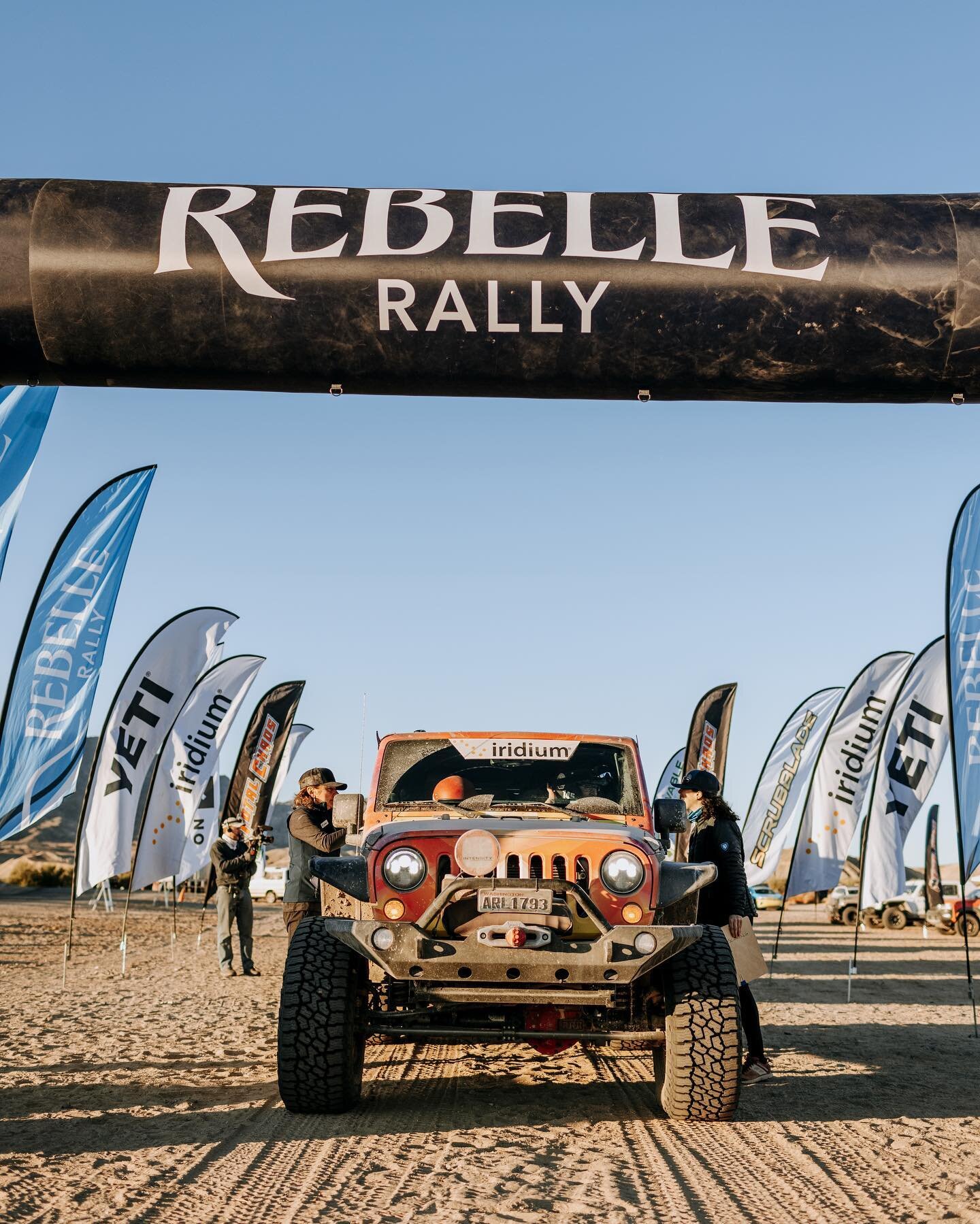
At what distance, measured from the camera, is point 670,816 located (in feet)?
24.4

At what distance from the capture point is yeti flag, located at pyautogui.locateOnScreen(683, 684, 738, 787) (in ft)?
74.7

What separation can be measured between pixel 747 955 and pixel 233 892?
8.85m

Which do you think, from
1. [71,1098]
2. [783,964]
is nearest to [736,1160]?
[71,1098]


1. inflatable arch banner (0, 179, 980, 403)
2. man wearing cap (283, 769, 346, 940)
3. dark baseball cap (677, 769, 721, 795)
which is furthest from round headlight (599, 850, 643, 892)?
man wearing cap (283, 769, 346, 940)

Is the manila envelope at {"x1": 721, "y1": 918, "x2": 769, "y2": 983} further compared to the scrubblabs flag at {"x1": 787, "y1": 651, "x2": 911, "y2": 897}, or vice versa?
the scrubblabs flag at {"x1": 787, "y1": 651, "x2": 911, "y2": 897}

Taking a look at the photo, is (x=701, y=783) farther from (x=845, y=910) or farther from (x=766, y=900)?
(x=766, y=900)

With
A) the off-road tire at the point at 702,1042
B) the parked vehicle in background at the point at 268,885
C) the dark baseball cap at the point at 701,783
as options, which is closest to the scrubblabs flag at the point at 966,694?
the dark baseball cap at the point at 701,783

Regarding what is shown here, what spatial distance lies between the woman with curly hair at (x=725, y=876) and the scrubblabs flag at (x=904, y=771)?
9944 mm

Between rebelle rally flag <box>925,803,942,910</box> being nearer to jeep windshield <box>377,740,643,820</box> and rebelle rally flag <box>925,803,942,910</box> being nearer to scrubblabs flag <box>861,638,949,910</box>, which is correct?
scrubblabs flag <box>861,638,949,910</box>

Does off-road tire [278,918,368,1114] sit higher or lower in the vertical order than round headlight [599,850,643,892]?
lower

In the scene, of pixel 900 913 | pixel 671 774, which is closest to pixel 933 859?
pixel 900 913

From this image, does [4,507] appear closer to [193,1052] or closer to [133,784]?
[193,1052]

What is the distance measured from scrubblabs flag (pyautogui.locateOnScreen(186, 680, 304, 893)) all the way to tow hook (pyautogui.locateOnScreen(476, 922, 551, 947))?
16.9 m

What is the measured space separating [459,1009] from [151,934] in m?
19.5
